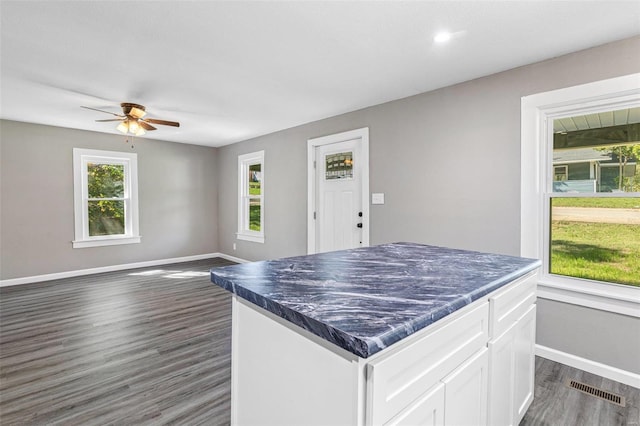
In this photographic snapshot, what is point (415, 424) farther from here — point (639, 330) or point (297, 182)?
point (297, 182)

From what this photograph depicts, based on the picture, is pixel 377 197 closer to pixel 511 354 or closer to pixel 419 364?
pixel 511 354

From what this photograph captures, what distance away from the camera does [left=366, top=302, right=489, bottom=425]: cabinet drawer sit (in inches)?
31.3

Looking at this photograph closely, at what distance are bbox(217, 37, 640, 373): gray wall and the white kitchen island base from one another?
4.21ft

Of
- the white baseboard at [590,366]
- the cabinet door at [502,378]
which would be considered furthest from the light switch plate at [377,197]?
the cabinet door at [502,378]

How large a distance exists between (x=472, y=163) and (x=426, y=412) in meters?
2.54

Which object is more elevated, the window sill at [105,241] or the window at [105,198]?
the window at [105,198]

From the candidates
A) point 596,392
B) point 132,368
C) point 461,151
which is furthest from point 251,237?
point 596,392

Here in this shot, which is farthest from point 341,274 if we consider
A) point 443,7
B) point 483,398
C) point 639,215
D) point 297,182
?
point 297,182

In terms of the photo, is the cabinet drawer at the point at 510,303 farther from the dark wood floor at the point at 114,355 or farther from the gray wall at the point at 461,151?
the dark wood floor at the point at 114,355

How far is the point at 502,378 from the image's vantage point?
1.44 meters

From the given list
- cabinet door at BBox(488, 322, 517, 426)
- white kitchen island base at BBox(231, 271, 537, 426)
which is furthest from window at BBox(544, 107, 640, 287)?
cabinet door at BBox(488, 322, 517, 426)

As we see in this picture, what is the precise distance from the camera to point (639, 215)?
2.31 m

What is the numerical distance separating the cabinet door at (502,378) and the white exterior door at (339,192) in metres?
2.41

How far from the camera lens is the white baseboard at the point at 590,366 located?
221 cm
